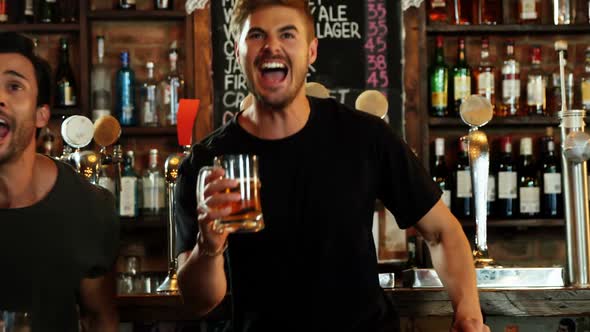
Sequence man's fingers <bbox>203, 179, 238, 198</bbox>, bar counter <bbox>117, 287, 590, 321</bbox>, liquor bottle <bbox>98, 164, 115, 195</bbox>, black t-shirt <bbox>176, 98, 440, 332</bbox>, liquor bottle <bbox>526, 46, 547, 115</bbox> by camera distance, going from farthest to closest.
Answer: liquor bottle <bbox>526, 46, 547, 115</bbox> < liquor bottle <bbox>98, 164, 115, 195</bbox> < bar counter <bbox>117, 287, 590, 321</bbox> < black t-shirt <bbox>176, 98, 440, 332</bbox> < man's fingers <bbox>203, 179, 238, 198</bbox>

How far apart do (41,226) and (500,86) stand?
2.63 meters

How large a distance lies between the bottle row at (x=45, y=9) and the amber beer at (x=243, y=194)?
2.55 m

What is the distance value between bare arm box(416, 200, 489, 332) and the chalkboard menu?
2.20 m

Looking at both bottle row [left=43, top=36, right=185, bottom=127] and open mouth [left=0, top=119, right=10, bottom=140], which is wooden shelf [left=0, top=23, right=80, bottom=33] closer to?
bottle row [left=43, top=36, right=185, bottom=127]

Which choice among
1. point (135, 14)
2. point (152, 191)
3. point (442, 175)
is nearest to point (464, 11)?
point (442, 175)

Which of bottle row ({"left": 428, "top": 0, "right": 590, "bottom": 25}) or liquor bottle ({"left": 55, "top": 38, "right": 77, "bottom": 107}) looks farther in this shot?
bottle row ({"left": 428, "top": 0, "right": 590, "bottom": 25})

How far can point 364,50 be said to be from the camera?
3.88 m

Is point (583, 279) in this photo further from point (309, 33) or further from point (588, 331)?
point (309, 33)

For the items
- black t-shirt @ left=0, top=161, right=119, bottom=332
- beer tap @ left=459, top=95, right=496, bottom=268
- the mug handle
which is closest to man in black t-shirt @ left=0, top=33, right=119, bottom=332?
black t-shirt @ left=0, top=161, right=119, bottom=332

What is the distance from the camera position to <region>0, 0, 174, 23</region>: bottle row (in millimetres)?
3799

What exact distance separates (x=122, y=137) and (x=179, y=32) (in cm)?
51

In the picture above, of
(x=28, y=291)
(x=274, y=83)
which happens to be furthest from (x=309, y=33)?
(x=28, y=291)

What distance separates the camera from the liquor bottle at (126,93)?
375 centimetres

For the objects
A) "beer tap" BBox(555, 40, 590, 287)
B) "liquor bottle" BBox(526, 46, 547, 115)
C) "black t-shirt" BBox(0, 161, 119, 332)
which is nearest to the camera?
"black t-shirt" BBox(0, 161, 119, 332)
